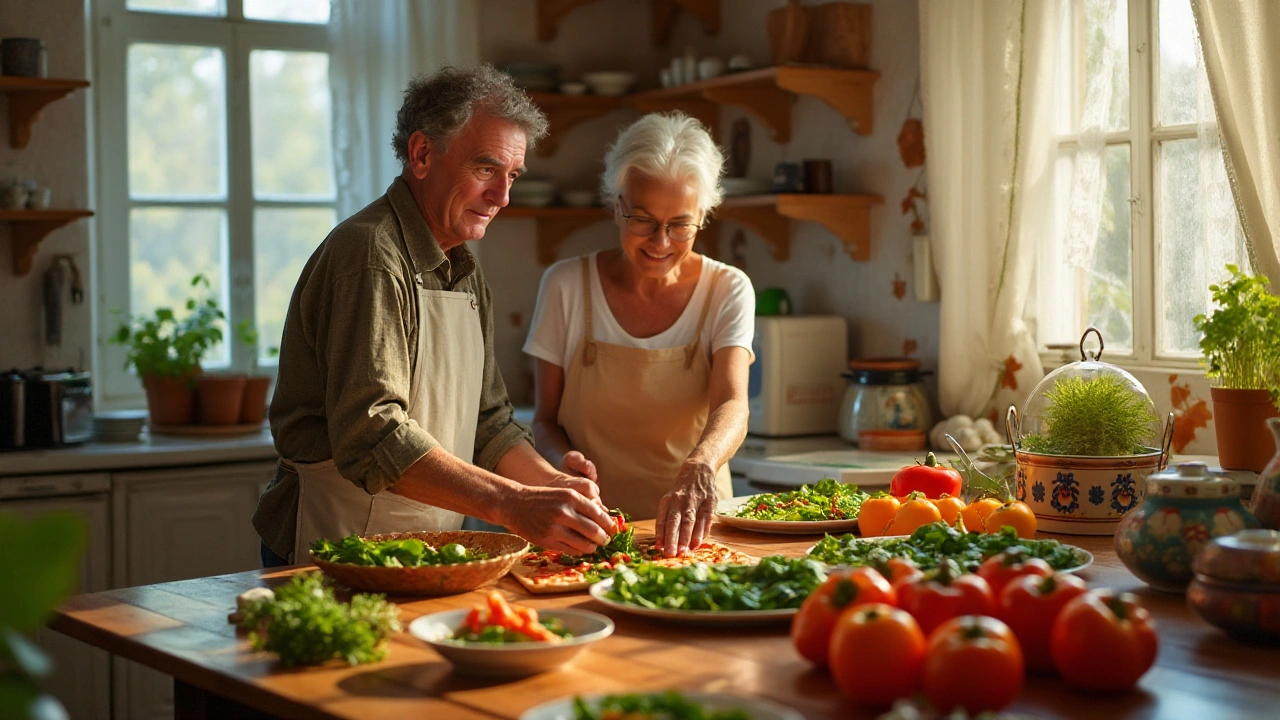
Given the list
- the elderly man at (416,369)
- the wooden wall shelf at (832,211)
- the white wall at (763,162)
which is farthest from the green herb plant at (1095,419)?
the wooden wall shelf at (832,211)

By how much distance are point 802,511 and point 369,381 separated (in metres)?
0.80

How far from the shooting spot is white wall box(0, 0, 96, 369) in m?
3.95

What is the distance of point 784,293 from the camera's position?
4117 millimetres

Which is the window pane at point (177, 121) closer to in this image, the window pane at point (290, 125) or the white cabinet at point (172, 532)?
the window pane at point (290, 125)

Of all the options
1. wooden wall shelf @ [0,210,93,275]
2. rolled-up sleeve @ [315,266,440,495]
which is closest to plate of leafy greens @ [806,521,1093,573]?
rolled-up sleeve @ [315,266,440,495]

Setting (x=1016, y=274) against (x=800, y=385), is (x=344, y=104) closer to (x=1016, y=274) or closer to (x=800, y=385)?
(x=800, y=385)

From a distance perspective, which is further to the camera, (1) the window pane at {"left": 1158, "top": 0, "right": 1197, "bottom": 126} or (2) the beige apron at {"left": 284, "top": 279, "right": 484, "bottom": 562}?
(1) the window pane at {"left": 1158, "top": 0, "right": 1197, "bottom": 126}

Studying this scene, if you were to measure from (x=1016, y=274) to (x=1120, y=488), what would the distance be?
1.43 meters

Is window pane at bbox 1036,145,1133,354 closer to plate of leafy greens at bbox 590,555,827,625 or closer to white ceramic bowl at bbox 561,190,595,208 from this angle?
white ceramic bowl at bbox 561,190,595,208

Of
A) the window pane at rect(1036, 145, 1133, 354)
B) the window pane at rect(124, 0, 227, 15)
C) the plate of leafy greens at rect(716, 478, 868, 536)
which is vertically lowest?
the plate of leafy greens at rect(716, 478, 868, 536)

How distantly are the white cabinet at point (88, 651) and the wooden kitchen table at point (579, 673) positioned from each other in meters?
1.95

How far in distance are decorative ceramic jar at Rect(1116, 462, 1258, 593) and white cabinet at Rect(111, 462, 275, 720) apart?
2.71 m

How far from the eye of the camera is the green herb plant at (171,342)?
3969 millimetres

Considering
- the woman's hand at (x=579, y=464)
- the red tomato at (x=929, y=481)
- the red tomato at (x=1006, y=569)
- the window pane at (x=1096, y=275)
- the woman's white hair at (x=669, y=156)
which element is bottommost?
the red tomato at (x=1006, y=569)
